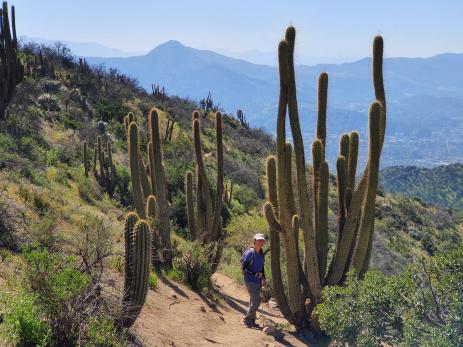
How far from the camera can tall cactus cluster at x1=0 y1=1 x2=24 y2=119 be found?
1800 cm

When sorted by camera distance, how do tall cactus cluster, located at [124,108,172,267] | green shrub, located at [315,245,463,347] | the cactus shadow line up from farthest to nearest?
tall cactus cluster, located at [124,108,172,267], the cactus shadow, green shrub, located at [315,245,463,347]

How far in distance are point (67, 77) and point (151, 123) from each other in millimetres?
22732

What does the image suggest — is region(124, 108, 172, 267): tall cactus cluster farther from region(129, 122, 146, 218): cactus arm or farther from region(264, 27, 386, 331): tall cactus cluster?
region(264, 27, 386, 331): tall cactus cluster

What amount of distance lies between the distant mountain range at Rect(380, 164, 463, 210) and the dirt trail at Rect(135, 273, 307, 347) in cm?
7142

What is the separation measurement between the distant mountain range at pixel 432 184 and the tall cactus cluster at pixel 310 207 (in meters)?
71.2

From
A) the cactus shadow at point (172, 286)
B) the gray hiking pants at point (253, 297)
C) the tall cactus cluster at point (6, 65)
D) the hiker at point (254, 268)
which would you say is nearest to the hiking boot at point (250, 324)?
the gray hiking pants at point (253, 297)

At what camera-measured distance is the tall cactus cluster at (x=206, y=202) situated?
36.4 ft

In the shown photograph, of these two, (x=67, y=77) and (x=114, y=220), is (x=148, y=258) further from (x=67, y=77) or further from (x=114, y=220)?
(x=67, y=77)

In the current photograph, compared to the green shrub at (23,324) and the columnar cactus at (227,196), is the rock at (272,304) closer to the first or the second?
the green shrub at (23,324)

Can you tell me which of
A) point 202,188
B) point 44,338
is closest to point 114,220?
point 202,188

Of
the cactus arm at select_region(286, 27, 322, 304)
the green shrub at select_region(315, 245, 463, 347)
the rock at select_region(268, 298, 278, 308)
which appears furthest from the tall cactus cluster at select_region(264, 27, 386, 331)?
the green shrub at select_region(315, 245, 463, 347)

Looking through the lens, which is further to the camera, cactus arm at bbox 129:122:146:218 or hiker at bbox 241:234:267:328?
cactus arm at bbox 129:122:146:218

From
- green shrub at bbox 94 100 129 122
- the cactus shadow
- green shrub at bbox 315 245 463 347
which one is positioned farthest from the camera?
green shrub at bbox 94 100 129 122

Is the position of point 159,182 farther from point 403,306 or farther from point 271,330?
point 403,306
